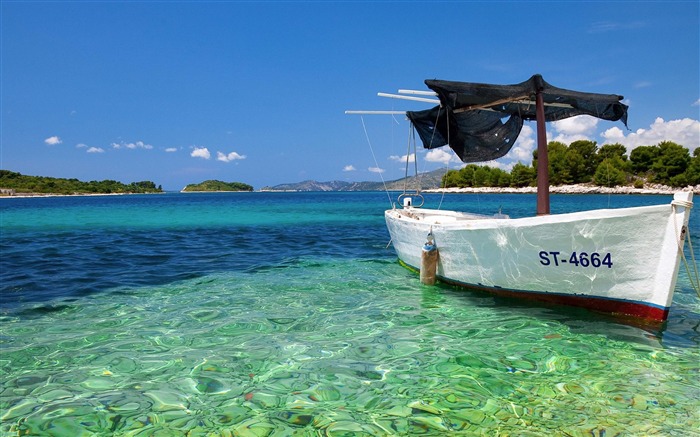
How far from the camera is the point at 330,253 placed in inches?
617

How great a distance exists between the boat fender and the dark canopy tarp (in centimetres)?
325

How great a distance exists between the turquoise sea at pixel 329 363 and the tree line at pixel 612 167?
56.7m

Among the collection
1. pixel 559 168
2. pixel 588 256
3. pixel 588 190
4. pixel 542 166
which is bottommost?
pixel 588 256

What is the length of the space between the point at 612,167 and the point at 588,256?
96.3m

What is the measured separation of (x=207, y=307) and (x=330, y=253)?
25.8 ft

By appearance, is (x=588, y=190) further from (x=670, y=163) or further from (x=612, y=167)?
(x=670, y=163)

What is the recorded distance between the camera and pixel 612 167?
86875 mm

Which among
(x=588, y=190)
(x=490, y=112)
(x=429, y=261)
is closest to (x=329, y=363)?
(x=429, y=261)

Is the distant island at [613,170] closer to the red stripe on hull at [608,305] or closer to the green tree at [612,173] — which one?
the green tree at [612,173]

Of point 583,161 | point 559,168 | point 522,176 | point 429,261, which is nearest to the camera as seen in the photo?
point 429,261

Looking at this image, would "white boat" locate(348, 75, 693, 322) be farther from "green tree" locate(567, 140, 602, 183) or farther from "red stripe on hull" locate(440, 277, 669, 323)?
"green tree" locate(567, 140, 602, 183)

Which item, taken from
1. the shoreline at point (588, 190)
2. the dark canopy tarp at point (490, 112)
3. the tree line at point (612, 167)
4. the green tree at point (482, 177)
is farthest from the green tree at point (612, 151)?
the dark canopy tarp at point (490, 112)

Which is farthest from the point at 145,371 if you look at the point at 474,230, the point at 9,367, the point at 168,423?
the point at 474,230

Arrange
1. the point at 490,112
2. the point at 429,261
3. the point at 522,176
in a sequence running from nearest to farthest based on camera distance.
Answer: the point at 429,261 → the point at 490,112 → the point at 522,176
